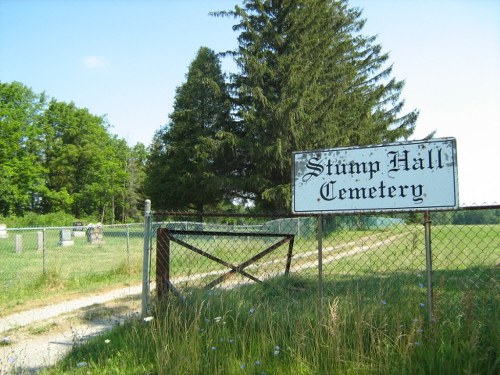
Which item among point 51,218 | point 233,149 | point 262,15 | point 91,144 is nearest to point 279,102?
point 233,149

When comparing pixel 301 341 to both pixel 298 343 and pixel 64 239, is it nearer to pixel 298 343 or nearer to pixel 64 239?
pixel 298 343

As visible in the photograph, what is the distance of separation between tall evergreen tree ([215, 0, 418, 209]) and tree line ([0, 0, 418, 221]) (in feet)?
0.24

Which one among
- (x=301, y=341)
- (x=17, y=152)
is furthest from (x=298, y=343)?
(x=17, y=152)

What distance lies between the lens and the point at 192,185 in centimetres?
3469

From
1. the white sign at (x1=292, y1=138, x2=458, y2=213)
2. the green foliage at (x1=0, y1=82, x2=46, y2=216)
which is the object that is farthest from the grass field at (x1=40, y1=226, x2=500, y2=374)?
the green foliage at (x1=0, y1=82, x2=46, y2=216)

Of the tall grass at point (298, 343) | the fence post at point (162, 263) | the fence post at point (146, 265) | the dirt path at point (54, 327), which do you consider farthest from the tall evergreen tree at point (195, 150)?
the tall grass at point (298, 343)

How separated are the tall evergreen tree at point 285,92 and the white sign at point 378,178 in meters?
24.4

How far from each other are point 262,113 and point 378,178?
26400 millimetres

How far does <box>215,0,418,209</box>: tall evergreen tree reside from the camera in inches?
1164

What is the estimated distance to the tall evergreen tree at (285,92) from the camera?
29562mm

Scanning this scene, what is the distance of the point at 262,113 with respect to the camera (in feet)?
98.8

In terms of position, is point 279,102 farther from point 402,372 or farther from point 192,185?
point 402,372

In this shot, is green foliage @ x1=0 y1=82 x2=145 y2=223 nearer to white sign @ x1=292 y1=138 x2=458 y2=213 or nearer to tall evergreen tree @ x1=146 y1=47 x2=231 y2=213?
tall evergreen tree @ x1=146 y1=47 x2=231 y2=213

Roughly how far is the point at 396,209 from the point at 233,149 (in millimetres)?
27544
